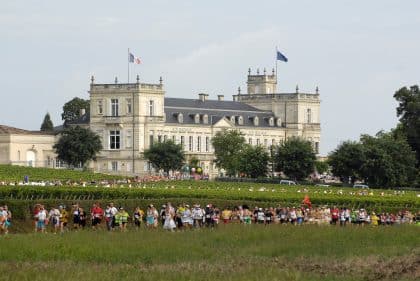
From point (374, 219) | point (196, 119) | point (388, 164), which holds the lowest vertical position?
point (374, 219)

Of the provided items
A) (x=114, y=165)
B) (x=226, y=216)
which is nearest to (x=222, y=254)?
(x=226, y=216)

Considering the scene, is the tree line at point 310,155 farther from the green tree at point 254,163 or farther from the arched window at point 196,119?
the arched window at point 196,119

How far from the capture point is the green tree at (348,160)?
13238 centimetres

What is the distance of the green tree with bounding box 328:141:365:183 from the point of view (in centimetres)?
13238

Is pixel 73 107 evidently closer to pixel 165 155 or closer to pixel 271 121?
pixel 271 121

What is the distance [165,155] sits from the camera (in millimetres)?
145000

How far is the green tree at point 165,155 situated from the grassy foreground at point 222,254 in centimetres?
8841

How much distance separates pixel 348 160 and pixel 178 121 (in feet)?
101

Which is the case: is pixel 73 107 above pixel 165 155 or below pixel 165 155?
above

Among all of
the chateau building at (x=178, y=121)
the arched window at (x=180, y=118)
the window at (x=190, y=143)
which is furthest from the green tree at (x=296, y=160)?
the arched window at (x=180, y=118)

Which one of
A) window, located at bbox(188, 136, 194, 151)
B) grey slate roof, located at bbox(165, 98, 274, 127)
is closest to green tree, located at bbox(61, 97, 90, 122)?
grey slate roof, located at bbox(165, 98, 274, 127)

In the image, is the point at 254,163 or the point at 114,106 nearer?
the point at 254,163

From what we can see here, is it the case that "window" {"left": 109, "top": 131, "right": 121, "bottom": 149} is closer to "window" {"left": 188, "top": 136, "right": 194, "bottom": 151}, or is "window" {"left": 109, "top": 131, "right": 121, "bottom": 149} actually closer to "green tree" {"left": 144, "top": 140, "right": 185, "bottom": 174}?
"green tree" {"left": 144, "top": 140, "right": 185, "bottom": 174}

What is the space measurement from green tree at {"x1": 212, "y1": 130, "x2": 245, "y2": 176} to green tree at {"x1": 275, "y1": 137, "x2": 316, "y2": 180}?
279 inches
